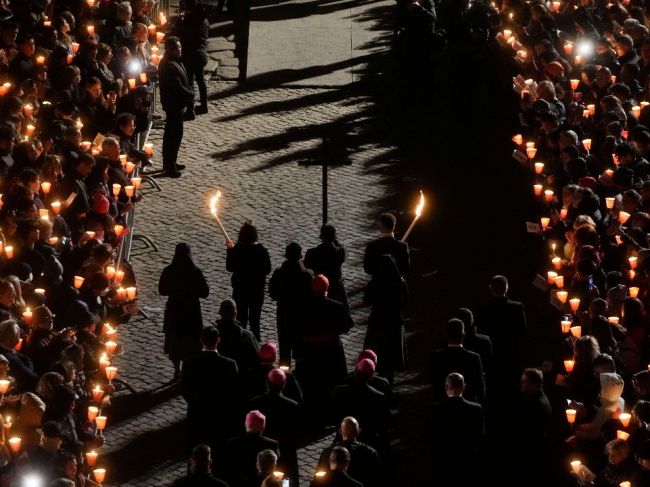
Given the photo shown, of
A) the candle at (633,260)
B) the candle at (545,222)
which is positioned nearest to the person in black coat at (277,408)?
the candle at (633,260)

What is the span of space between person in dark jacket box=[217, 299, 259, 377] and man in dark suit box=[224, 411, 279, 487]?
218 cm

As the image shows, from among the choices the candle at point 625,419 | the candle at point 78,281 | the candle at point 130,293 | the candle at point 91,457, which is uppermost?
the candle at point 625,419

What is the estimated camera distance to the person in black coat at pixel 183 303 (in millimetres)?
19672

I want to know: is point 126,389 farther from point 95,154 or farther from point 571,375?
point 571,375

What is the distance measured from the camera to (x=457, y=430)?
1655 cm

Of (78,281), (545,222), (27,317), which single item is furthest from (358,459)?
(545,222)

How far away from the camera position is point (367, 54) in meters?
31.6

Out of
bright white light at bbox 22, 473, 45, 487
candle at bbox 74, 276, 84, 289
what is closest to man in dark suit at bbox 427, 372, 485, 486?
bright white light at bbox 22, 473, 45, 487

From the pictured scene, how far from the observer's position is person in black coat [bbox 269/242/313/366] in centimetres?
1956

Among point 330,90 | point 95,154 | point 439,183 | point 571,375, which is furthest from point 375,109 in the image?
point 571,375

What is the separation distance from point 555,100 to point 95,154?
6.45 meters

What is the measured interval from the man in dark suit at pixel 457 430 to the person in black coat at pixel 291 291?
315cm

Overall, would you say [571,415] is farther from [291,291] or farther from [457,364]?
[291,291]

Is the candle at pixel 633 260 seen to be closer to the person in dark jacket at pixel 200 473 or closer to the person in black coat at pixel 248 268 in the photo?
the person in black coat at pixel 248 268
